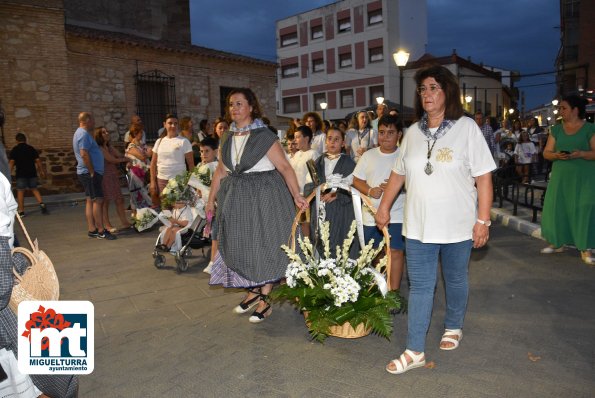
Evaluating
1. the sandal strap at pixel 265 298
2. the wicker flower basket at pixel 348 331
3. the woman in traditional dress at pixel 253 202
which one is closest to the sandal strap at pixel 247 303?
the sandal strap at pixel 265 298

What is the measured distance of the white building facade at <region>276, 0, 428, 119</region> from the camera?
1694 inches

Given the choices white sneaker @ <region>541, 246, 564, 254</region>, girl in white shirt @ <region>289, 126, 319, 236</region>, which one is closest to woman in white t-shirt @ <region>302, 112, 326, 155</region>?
girl in white shirt @ <region>289, 126, 319, 236</region>

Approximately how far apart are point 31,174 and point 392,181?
10.7m

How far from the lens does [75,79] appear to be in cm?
1622

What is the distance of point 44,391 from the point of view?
8.60ft

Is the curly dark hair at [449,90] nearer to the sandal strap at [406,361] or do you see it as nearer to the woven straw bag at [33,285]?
the sandal strap at [406,361]

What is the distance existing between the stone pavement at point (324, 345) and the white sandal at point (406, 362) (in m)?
0.04

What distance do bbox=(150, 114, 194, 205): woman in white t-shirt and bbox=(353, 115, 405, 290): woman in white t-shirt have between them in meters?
4.08

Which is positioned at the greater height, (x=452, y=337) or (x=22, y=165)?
(x=22, y=165)

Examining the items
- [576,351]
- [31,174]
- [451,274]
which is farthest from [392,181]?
[31,174]

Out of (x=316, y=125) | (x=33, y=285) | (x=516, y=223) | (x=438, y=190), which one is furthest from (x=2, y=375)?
(x=516, y=223)

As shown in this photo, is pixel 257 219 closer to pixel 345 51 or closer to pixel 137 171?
pixel 137 171

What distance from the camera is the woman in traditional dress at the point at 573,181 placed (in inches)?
236

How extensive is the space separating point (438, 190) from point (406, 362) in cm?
124
